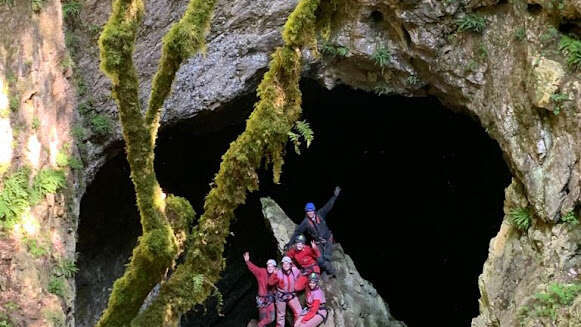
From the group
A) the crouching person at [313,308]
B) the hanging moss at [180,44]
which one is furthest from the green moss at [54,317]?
the crouching person at [313,308]

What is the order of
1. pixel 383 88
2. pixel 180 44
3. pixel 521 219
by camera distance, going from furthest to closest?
pixel 383 88
pixel 521 219
pixel 180 44

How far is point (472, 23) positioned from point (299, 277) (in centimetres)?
411

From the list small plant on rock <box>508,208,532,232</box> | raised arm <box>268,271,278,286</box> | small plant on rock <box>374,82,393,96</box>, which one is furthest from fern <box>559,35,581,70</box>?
raised arm <box>268,271,278,286</box>

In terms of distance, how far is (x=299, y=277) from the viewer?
873 cm

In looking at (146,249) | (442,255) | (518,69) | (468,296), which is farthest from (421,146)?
(146,249)

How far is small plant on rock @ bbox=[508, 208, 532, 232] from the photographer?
7082 millimetres

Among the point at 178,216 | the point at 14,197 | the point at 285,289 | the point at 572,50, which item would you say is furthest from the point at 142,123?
the point at 572,50

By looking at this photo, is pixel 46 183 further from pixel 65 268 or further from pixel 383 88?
pixel 383 88

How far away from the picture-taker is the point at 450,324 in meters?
12.1

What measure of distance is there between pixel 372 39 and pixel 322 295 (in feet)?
12.0

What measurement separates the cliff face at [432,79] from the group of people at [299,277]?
7.18 feet

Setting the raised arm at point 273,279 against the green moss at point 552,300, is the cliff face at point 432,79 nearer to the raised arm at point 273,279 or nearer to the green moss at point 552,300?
the green moss at point 552,300

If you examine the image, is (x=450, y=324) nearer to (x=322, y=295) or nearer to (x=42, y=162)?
(x=322, y=295)

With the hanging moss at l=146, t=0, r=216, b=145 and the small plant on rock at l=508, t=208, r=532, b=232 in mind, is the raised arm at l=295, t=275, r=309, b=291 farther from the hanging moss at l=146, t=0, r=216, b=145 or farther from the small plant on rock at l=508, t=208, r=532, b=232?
the hanging moss at l=146, t=0, r=216, b=145
